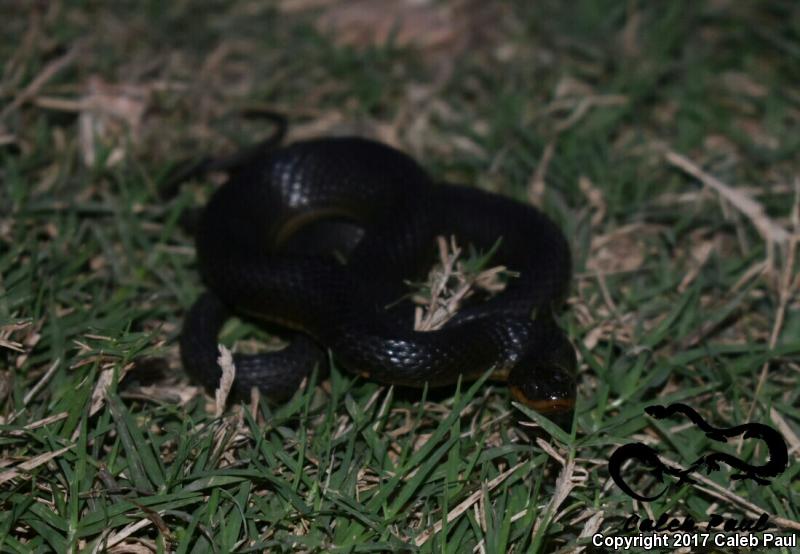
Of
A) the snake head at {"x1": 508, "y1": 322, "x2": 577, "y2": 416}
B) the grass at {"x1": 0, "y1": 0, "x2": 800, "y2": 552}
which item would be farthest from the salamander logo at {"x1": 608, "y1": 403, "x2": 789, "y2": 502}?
the snake head at {"x1": 508, "y1": 322, "x2": 577, "y2": 416}

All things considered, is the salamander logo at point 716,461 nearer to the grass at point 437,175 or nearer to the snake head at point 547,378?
the grass at point 437,175

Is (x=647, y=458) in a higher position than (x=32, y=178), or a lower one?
lower

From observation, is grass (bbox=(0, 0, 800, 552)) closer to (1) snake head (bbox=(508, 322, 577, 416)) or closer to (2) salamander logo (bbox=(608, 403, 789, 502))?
(2) salamander logo (bbox=(608, 403, 789, 502))

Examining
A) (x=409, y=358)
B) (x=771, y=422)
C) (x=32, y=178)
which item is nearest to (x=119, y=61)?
(x=32, y=178)

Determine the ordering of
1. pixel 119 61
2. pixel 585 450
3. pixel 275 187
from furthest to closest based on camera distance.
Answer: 1. pixel 119 61
2. pixel 275 187
3. pixel 585 450

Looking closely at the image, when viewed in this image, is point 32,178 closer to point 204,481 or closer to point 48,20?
point 48,20

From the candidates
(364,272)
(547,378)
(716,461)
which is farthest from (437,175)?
(716,461)
